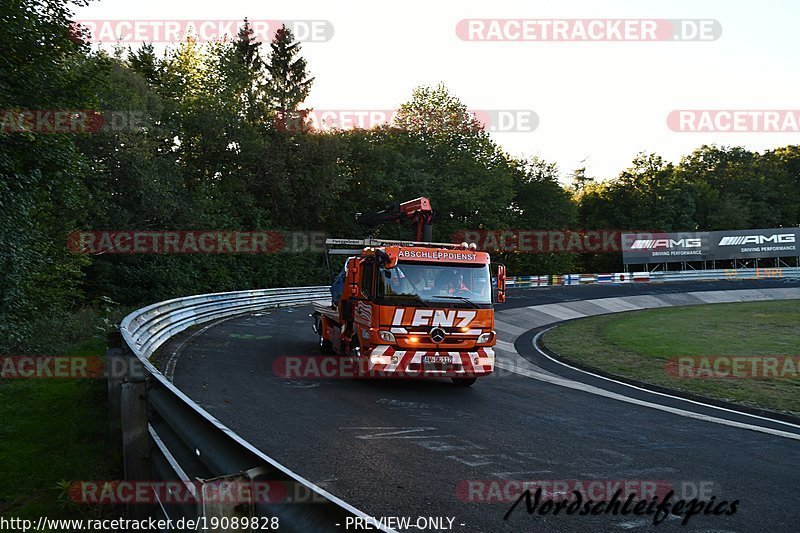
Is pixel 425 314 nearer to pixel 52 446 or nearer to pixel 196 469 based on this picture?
pixel 52 446

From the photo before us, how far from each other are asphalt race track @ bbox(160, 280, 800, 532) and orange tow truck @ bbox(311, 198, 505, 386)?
0.61 meters

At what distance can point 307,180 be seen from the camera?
39.2m

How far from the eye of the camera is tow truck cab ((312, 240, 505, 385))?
10836 millimetres

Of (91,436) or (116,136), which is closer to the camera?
(91,436)

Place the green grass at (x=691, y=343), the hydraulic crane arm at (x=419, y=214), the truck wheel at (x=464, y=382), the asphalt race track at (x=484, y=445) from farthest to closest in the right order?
the hydraulic crane arm at (x=419, y=214), the green grass at (x=691, y=343), the truck wheel at (x=464, y=382), the asphalt race track at (x=484, y=445)

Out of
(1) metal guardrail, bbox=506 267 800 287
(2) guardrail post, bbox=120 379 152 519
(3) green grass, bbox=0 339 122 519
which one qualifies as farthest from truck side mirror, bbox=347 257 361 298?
(1) metal guardrail, bbox=506 267 800 287

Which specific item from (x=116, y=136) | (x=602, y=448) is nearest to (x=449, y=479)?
(x=602, y=448)

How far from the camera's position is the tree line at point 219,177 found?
42.9 feet

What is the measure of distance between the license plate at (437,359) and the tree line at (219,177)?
901 centimetres

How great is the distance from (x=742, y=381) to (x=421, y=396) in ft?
25.6

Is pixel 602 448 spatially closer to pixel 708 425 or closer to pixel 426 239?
pixel 708 425

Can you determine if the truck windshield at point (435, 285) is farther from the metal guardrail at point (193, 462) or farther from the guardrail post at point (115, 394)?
the guardrail post at point (115, 394)

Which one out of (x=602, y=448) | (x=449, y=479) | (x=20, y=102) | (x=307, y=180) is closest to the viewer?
(x=449, y=479)

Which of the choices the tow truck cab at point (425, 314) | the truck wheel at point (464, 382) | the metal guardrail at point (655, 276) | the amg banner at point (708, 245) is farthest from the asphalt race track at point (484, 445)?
the amg banner at point (708, 245)
